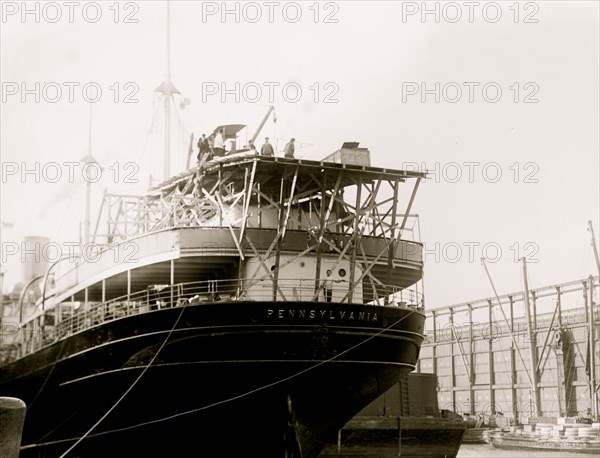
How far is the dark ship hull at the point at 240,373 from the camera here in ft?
71.3

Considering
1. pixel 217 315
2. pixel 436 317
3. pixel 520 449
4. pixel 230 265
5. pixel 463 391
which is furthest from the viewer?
pixel 436 317

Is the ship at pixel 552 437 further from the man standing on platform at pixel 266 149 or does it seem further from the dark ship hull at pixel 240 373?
the man standing on platform at pixel 266 149

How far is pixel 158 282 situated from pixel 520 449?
1160 inches

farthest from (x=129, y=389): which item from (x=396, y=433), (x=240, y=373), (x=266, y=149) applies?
(x=396, y=433)

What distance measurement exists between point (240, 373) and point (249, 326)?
1267 mm

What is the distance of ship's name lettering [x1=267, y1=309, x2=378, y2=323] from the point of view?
2158 centimetres

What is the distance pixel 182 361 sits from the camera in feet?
72.3

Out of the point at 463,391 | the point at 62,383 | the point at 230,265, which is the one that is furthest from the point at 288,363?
the point at 463,391

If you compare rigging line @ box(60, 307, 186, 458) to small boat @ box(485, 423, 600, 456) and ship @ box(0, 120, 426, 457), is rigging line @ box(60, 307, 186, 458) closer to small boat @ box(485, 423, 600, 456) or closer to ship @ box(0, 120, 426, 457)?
ship @ box(0, 120, 426, 457)

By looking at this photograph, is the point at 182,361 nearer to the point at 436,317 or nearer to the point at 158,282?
the point at 158,282

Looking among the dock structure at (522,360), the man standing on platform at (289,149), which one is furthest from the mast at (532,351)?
the man standing on platform at (289,149)

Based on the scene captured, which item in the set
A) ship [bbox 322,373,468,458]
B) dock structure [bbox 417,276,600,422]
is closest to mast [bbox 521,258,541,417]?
dock structure [bbox 417,276,600,422]

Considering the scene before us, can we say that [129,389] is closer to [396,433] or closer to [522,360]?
[396,433]

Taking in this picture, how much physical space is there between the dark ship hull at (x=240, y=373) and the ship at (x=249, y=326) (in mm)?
35
